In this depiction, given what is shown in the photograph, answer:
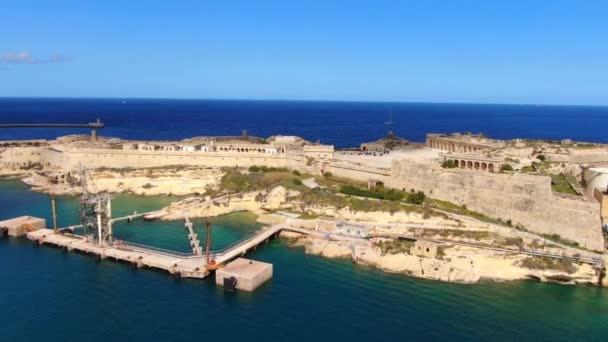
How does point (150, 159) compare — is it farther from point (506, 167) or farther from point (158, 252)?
point (506, 167)

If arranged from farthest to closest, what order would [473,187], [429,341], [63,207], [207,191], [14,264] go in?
[207,191] → [63,207] → [473,187] → [14,264] → [429,341]

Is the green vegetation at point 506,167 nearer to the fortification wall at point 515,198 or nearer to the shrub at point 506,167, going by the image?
the shrub at point 506,167

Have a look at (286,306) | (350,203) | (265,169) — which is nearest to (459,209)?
(350,203)

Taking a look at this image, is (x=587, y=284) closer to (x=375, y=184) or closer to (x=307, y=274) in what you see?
(x=307, y=274)

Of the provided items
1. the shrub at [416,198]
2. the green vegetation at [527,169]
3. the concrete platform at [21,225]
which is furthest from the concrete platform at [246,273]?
the green vegetation at [527,169]

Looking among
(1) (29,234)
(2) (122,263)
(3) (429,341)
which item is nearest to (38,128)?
(1) (29,234)

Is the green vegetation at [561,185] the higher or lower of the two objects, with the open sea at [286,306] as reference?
higher
